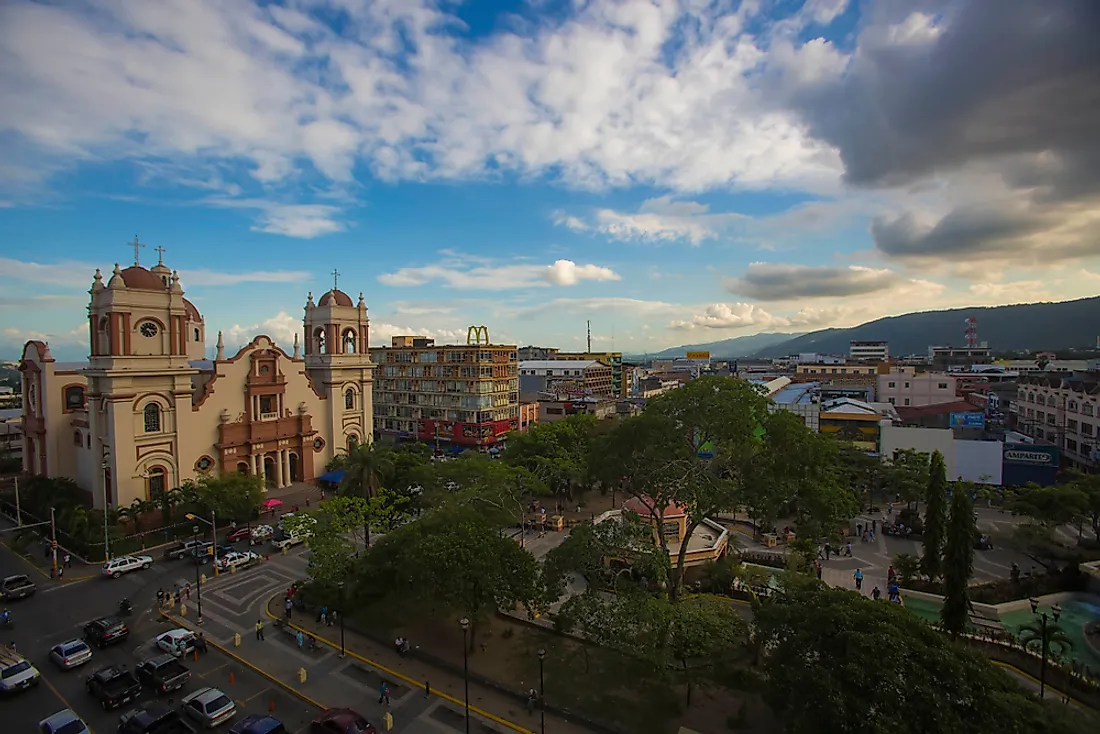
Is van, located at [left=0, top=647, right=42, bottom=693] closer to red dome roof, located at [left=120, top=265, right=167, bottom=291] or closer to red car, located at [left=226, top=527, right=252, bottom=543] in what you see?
red car, located at [left=226, top=527, right=252, bottom=543]

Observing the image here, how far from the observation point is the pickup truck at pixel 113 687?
63.2 ft

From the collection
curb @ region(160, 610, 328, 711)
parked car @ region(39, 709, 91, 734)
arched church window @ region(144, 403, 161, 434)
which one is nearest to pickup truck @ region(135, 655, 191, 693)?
curb @ region(160, 610, 328, 711)

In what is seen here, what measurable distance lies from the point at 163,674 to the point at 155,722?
374 cm

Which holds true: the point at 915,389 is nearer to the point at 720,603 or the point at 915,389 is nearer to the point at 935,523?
the point at 935,523

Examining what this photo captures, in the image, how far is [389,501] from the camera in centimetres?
3959

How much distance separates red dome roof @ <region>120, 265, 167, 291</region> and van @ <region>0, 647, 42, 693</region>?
26747 millimetres

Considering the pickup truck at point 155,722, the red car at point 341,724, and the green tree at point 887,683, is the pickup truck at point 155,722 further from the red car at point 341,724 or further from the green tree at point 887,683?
the green tree at point 887,683

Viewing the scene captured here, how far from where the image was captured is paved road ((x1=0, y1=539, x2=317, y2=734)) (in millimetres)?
19219

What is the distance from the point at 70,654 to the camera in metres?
21.9

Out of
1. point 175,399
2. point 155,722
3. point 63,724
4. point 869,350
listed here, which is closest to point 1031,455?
point 155,722

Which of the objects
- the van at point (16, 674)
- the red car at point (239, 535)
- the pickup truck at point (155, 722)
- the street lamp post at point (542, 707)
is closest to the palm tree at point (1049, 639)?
the street lamp post at point (542, 707)

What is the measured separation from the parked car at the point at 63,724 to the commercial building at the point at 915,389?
270 feet

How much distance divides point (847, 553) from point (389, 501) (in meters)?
30.5

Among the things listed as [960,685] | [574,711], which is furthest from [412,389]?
[960,685]
